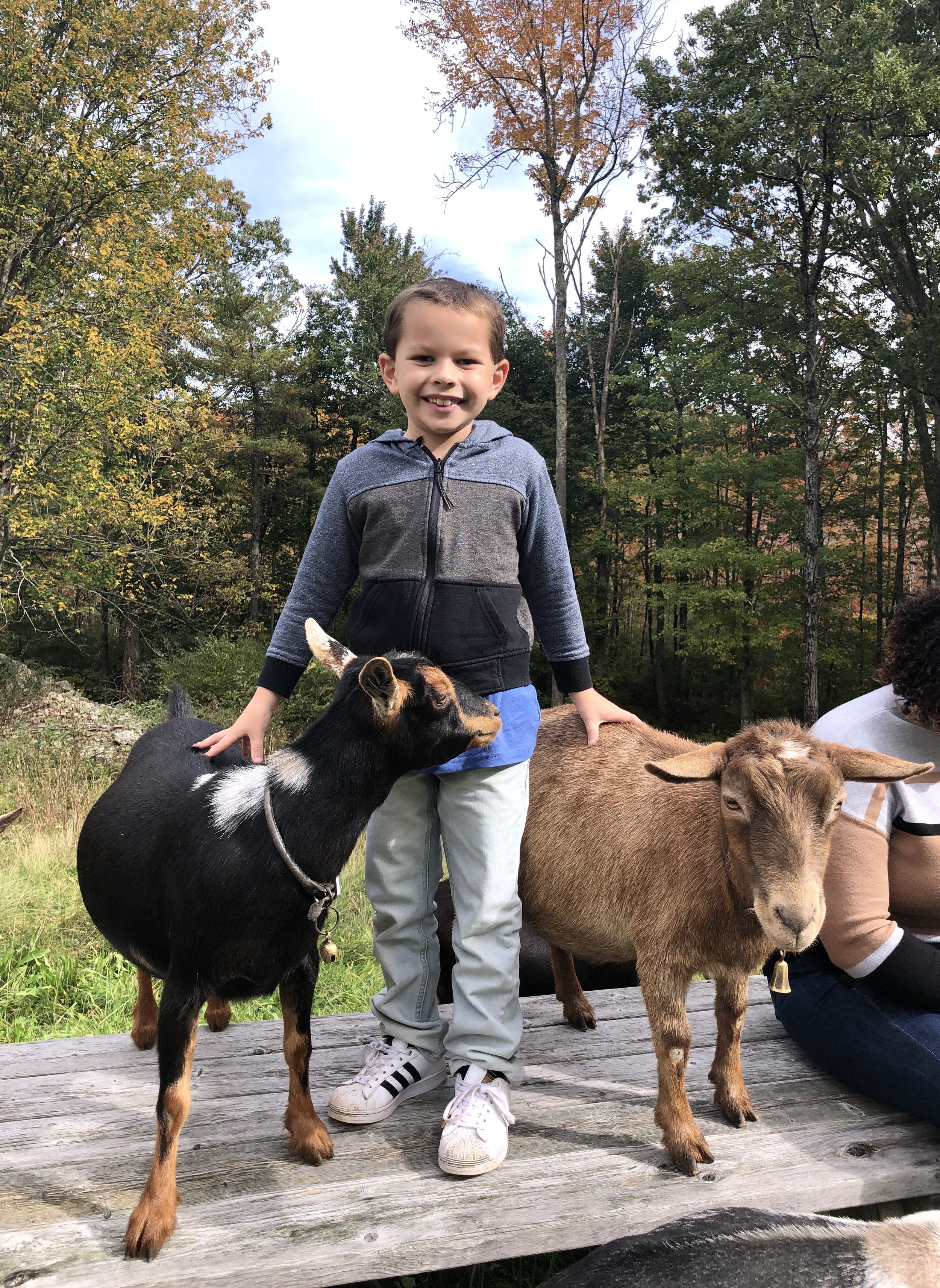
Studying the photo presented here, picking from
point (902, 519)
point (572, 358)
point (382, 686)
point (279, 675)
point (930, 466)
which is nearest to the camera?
point (382, 686)

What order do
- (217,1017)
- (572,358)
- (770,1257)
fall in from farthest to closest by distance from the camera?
(572,358)
(217,1017)
(770,1257)

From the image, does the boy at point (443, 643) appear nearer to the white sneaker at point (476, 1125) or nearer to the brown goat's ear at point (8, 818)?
the white sneaker at point (476, 1125)

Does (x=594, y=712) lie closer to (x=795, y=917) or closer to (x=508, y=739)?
(x=508, y=739)

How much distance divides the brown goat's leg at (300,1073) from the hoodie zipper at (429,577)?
98 centimetres

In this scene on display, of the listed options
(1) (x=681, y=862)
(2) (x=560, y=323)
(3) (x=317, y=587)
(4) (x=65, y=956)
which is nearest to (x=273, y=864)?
(3) (x=317, y=587)

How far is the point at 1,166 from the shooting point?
485 inches

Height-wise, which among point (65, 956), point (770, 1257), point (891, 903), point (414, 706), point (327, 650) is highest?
point (327, 650)

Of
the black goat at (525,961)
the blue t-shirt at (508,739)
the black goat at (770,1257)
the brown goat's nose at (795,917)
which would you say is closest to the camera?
the black goat at (770,1257)

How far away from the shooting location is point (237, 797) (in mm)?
2215

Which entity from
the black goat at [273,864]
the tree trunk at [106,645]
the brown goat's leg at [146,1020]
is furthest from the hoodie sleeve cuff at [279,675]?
the tree trunk at [106,645]

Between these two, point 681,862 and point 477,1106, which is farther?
point 681,862

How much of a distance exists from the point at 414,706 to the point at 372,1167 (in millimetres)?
1273

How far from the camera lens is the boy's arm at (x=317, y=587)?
263 cm

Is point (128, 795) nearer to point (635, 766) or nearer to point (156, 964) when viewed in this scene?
point (156, 964)
